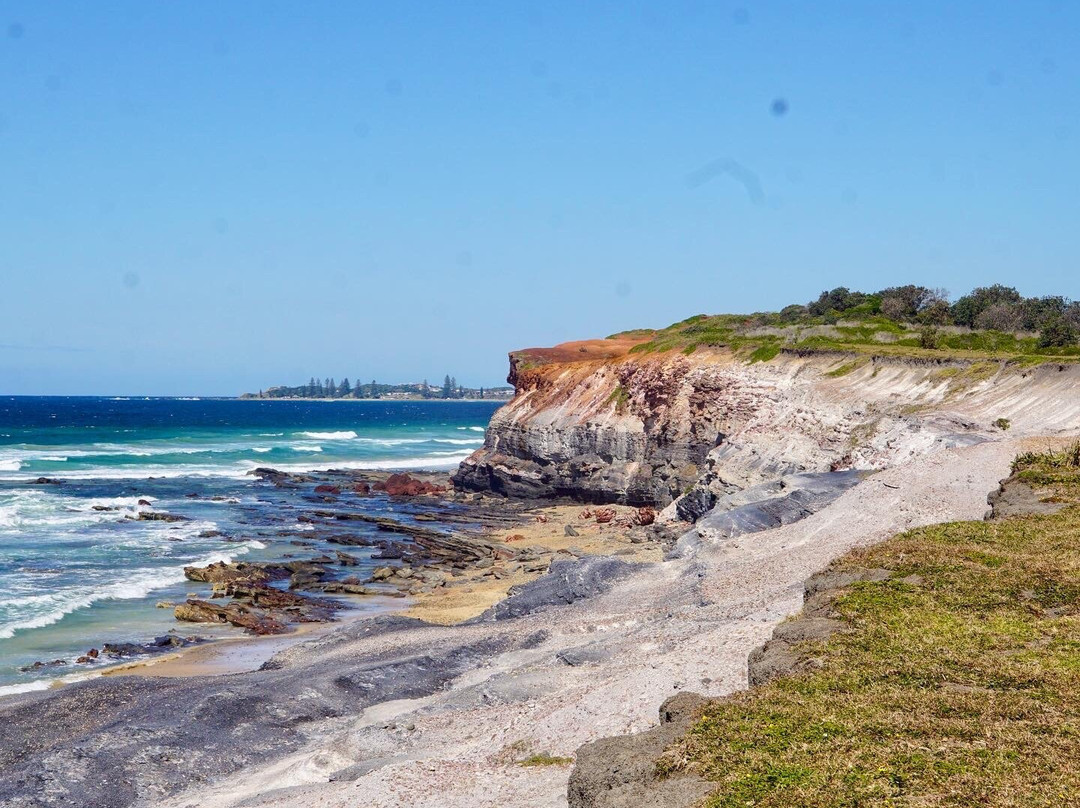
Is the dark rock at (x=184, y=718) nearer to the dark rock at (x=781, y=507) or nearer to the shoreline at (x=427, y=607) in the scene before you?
the shoreline at (x=427, y=607)

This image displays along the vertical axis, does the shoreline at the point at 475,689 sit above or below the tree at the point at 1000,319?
below

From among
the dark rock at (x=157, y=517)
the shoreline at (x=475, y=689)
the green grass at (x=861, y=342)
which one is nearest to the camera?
the shoreline at (x=475, y=689)

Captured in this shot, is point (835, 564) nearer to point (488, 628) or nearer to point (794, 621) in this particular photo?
point (794, 621)

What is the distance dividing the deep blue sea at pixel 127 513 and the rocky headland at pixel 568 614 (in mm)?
2632

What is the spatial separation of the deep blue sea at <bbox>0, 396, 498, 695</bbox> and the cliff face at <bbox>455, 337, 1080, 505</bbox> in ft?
34.0

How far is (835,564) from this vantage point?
16938 mm

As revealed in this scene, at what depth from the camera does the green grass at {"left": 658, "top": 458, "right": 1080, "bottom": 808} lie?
7.77 metres

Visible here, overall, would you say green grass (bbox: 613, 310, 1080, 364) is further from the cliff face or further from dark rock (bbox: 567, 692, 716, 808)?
dark rock (bbox: 567, 692, 716, 808)

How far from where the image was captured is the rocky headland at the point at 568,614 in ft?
44.7

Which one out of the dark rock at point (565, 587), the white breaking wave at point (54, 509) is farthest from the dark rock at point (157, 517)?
the dark rock at point (565, 587)

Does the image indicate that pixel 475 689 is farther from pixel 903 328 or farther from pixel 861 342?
pixel 903 328

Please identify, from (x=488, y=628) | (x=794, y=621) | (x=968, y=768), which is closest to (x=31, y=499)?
(x=488, y=628)

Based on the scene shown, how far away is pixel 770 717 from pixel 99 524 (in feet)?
147

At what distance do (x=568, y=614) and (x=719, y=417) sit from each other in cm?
2785
